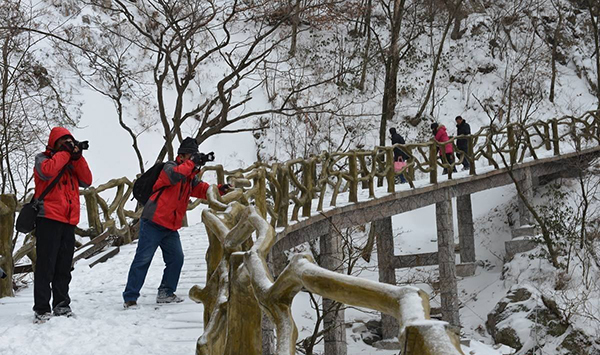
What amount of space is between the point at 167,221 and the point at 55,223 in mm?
871

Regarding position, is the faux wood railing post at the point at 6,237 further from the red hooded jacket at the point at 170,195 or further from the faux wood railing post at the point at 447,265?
the faux wood railing post at the point at 447,265

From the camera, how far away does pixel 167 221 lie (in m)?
5.73

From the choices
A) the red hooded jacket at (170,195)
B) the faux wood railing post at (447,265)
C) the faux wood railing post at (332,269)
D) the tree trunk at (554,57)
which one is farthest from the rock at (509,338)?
the tree trunk at (554,57)

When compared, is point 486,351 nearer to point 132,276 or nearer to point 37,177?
point 132,276

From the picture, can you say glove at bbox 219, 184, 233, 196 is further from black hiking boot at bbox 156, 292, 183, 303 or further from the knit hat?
black hiking boot at bbox 156, 292, 183, 303

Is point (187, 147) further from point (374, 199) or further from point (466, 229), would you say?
point (466, 229)

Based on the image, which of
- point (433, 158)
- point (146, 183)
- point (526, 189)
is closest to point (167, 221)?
point (146, 183)

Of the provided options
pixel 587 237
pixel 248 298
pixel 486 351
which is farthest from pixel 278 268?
pixel 248 298

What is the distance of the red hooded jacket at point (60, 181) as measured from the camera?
517 cm

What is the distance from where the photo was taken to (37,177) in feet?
17.3

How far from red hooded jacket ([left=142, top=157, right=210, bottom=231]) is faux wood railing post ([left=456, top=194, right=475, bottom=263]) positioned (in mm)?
15165

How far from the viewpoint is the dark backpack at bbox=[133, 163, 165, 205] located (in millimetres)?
5750

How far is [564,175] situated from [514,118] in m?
6.64

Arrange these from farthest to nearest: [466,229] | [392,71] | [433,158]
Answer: [392,71] < [466,229] < [433,158]
